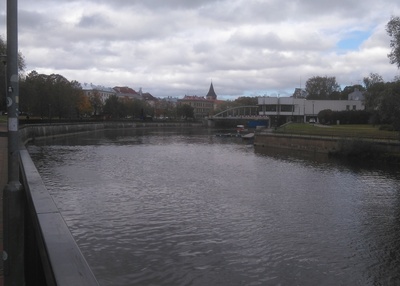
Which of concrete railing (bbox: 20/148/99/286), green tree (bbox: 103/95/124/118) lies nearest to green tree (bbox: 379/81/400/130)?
concrete railing (bbox: 20/148/99/286)

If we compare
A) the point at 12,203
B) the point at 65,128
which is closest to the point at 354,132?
the point at 65,128

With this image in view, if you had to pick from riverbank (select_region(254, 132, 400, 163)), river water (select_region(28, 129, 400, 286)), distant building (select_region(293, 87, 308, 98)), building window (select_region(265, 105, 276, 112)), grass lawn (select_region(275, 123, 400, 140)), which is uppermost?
distant building (select_region(293, 87, 308, 98))

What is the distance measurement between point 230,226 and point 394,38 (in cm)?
2903

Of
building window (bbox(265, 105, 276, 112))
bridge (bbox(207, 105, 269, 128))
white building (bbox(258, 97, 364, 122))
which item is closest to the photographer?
white building (bbox(258, 97, 364, 122))

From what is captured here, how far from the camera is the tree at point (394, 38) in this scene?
35.6 m

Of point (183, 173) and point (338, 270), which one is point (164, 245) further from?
point (183, 173)

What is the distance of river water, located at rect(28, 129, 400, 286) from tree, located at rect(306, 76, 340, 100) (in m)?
116

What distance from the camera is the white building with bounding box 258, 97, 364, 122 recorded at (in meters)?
115

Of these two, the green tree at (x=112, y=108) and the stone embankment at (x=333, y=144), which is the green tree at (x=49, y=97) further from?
→ the green tree at (x=112, y=108)

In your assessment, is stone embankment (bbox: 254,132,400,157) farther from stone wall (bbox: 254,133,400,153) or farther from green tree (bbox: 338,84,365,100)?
green tree (bbox: 338,84,365,100)

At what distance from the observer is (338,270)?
11.8 metres

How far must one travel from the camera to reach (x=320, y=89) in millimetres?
140750

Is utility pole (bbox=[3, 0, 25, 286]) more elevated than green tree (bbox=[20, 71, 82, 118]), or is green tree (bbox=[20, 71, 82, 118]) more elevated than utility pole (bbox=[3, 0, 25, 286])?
green tree (bbox=[20, 71, 82, 118])

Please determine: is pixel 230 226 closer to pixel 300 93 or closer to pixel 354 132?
pixel 354 132
